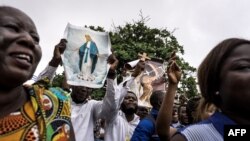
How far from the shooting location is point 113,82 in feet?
14.2

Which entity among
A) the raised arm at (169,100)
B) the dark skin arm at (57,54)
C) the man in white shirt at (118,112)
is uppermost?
the dark skin arm at (57,54)

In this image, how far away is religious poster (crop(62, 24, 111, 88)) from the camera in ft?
15.1

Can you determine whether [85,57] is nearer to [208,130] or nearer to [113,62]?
[113,62]

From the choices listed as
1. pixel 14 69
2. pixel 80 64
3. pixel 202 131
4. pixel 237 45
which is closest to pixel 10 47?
pixel 14 69

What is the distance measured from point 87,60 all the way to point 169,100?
2073mm

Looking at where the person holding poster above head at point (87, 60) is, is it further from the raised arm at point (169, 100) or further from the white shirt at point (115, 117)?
the raised arm at point (169, 100)

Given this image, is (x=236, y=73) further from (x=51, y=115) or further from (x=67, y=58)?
(x=67, y=58)

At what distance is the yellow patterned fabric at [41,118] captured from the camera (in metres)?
1.84

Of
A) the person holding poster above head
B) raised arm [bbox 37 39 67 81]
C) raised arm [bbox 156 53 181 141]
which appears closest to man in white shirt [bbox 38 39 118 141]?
raised arm [bbox 37 39 67 81]

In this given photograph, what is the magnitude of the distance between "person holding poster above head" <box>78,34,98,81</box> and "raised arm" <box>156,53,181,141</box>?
1626 millimetres

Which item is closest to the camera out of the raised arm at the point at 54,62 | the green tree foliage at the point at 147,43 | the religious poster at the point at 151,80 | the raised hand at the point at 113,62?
the raised arm at the point at 54,62

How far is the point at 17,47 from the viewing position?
1.88m

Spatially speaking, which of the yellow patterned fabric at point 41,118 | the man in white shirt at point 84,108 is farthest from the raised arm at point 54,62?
the yellow patterned fabric at point 41,118

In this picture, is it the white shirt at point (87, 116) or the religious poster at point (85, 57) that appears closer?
the white shirt at point (87, 116)
